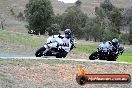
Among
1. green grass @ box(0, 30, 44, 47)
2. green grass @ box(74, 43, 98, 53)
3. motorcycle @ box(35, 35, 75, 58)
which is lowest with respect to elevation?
green grass @ box(74, 43, 98, 53)

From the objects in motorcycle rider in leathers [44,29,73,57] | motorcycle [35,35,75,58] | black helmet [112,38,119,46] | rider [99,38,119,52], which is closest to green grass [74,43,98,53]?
rider [99,38,119,52]

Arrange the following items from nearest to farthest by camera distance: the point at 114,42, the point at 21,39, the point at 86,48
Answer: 1. the point at 114,42
2. the point at 21,39
3. the point at 86,48

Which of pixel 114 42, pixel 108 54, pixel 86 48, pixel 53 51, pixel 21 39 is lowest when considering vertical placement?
pixel 86 48

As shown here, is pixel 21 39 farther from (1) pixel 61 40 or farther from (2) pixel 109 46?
(1) pixel 61 40

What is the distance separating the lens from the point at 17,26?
142125mm

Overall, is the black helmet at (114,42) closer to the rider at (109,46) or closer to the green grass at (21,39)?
the rider at (109,46)

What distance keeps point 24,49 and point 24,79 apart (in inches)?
768

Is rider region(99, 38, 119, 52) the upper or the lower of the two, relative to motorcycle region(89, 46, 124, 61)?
upper

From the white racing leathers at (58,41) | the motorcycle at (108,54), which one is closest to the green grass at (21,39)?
the motorcycle at (108,54)

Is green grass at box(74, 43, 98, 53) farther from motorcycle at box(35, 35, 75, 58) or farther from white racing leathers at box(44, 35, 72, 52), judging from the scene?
white racing leathers at box(44, 35, 72, 52)

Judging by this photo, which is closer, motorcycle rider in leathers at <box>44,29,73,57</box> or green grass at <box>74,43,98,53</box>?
motorcycle rider in leathers at <box>44,29,73,57</box>

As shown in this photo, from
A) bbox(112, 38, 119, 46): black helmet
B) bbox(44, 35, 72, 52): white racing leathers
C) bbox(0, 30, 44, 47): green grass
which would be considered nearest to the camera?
bbox(44, 35, 72, 52): white racing leathers

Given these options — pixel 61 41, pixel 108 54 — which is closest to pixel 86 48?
pixel 108 54

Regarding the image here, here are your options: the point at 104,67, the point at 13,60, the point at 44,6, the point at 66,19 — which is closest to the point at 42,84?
the point at 13,60
